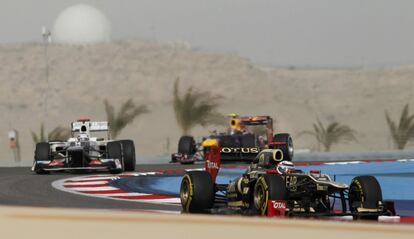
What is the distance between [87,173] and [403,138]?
16.7 meters

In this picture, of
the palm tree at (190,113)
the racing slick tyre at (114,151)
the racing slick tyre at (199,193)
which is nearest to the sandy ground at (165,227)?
the racing slick tyre at (199,193)

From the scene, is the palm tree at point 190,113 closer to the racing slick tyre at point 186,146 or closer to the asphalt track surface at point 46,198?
the racing slick tyre at point 186,146

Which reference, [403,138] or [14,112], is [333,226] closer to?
[403,138]

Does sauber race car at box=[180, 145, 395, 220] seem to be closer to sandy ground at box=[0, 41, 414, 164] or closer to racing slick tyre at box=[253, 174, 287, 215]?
racing slick tyre at box=[253, 174, 287, 215]

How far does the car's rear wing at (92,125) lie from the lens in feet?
74.2

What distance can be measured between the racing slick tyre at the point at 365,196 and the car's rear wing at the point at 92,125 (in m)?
12.9

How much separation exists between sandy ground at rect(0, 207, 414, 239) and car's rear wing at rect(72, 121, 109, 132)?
17009 mm

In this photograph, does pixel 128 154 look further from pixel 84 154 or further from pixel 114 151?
pixel 84 154

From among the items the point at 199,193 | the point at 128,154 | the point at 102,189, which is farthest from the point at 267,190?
the point at 128,154

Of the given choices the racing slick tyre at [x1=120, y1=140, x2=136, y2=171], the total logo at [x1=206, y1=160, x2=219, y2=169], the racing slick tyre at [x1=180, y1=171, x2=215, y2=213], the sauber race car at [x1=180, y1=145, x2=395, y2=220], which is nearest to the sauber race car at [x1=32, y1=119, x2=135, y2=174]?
the racing slick tyre at [x1=120, y1=140, x2=136, y2=171]

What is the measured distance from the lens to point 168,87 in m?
89.0

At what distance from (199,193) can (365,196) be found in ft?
6.37

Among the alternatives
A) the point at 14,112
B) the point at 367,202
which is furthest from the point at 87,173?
the point at 14,112

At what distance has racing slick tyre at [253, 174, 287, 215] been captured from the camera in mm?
9734
